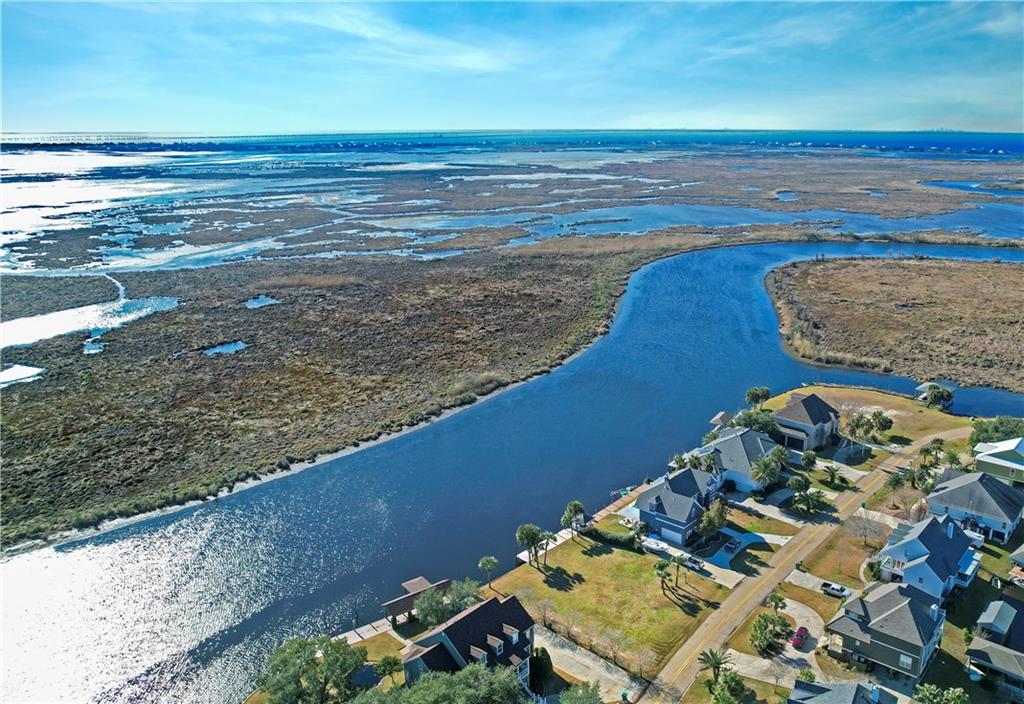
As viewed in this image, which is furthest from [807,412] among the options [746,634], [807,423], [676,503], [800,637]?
[746,634]

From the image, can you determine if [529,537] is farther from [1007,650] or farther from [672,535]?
[1007,650]

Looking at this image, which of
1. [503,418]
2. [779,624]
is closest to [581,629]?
[779,624]

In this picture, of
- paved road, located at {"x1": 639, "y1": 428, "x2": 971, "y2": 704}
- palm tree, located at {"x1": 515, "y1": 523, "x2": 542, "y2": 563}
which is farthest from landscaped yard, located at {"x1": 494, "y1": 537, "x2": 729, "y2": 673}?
palm tree, located at {"x1": 515, "y1": 523, "x2": 542, "y2": 563}

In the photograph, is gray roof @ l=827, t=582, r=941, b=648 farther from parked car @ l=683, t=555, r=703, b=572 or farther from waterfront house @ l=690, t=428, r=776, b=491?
waterfront house @ l=690, t=428, r=776, b=491

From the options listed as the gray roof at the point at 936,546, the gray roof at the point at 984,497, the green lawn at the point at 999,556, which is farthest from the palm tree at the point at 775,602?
the gray roof at the point at 984,497

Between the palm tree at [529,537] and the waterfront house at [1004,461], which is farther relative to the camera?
the waterfront house at [1004,461]

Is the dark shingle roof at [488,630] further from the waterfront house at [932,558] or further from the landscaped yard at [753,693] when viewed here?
the waterfront house at [932,558]
